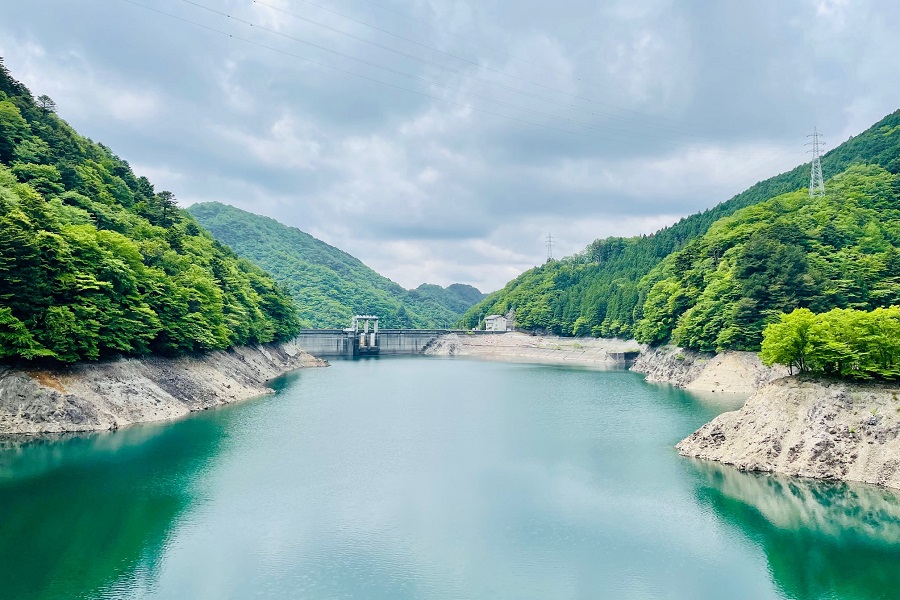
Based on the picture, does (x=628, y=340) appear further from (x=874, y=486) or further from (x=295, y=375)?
(x=874, y=486)

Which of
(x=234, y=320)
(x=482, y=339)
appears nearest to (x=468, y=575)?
(x=234, y=320)

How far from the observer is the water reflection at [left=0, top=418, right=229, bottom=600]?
19.7 metres

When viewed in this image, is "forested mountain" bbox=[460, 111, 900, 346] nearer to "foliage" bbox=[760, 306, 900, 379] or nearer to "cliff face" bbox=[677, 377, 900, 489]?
"foliage" bbox=[760, 306, 900, 379]

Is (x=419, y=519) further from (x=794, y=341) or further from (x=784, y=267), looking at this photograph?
(x=784, y=267)

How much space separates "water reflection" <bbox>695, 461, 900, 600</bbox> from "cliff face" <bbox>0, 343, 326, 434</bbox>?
38079mm

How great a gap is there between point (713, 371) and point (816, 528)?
46.4 metres

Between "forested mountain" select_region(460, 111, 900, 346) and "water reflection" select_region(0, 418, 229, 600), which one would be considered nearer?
"water reflection" select_region(0, 418, 229, 600)

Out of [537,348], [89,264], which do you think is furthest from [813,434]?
[537,348]

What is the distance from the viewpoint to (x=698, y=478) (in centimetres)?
3170

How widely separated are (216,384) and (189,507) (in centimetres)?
3226

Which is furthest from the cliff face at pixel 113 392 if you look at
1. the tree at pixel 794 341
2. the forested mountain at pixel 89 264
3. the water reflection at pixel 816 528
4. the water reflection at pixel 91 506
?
the tree at pixel 794 341

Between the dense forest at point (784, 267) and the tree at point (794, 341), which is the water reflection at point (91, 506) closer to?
the tree at point (794, 341)

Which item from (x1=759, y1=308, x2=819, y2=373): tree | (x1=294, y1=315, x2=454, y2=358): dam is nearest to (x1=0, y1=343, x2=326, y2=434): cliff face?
(x1=759, y1=308, x2=819, y2=373): tree

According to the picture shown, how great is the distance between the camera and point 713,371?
69188 millimetres
